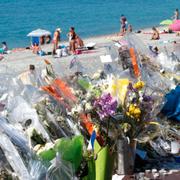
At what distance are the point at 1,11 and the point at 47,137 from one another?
59.8 m

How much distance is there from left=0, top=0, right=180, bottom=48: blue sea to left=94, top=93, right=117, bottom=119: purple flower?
28.8 meters

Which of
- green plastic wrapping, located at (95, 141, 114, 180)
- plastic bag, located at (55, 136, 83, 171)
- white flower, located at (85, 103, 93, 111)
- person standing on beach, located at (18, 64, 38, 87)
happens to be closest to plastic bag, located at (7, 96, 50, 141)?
white flower, located at (85, 103, 93, 111)

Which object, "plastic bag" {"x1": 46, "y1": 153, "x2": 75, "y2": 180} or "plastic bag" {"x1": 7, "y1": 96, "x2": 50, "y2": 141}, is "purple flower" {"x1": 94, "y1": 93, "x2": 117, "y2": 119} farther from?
"plastic bag" {"x1": 46, "y1": 153, "x2": 75, "y2": 180}

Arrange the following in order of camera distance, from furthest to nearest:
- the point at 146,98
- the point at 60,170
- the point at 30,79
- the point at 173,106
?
the point at 30,79, the point at 173,106, the point at 146,98, the point at 60,170

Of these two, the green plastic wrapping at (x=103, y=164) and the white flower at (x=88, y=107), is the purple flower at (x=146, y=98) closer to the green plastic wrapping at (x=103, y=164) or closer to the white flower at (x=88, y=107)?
the white flower at (x=88, y=107)

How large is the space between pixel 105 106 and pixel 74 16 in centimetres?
4860

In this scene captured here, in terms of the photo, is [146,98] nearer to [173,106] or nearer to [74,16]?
[173,106]

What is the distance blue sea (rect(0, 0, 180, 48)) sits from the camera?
4236 centimetres

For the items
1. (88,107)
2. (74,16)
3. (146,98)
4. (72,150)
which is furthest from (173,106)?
(74,16)

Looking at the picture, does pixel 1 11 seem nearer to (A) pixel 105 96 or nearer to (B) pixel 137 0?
(B) pixel 137 0

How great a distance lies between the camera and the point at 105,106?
628 cm

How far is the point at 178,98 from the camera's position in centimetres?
784

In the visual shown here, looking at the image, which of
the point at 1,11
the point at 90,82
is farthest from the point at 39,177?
the point at 1,11

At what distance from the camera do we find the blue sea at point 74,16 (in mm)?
42356
